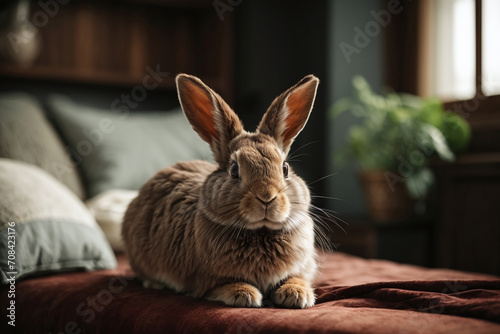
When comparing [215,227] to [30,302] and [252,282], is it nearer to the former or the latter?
[252,282]

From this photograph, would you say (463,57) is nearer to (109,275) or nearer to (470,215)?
(470,215)

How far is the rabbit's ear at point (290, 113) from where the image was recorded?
1222 mm

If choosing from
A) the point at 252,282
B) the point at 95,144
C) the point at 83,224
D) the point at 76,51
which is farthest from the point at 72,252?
the point at 76,51

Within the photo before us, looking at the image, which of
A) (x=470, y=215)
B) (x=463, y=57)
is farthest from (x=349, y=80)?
(x=470, y=215)

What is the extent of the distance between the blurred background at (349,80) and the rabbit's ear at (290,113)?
1.20 m

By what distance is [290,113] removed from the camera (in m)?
1.26

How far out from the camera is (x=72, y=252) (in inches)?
61.4

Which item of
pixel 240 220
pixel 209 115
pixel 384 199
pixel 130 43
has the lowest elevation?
pixel 384 199

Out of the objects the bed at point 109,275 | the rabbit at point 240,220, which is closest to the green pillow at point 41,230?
the bed at point 109,275


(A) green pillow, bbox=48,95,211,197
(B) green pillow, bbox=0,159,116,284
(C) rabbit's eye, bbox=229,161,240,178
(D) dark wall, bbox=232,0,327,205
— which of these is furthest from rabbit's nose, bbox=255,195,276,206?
(D) dark wall, bbox=232,0,327,205

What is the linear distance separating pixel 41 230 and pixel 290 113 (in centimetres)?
85

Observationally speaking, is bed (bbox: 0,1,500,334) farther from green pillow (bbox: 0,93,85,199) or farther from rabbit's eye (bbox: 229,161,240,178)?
rabbit's eye (bbox: 229,161,240,178)

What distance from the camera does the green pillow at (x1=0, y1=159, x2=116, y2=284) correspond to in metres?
1.45

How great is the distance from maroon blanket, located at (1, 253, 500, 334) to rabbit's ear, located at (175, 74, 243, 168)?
0.39 meters
